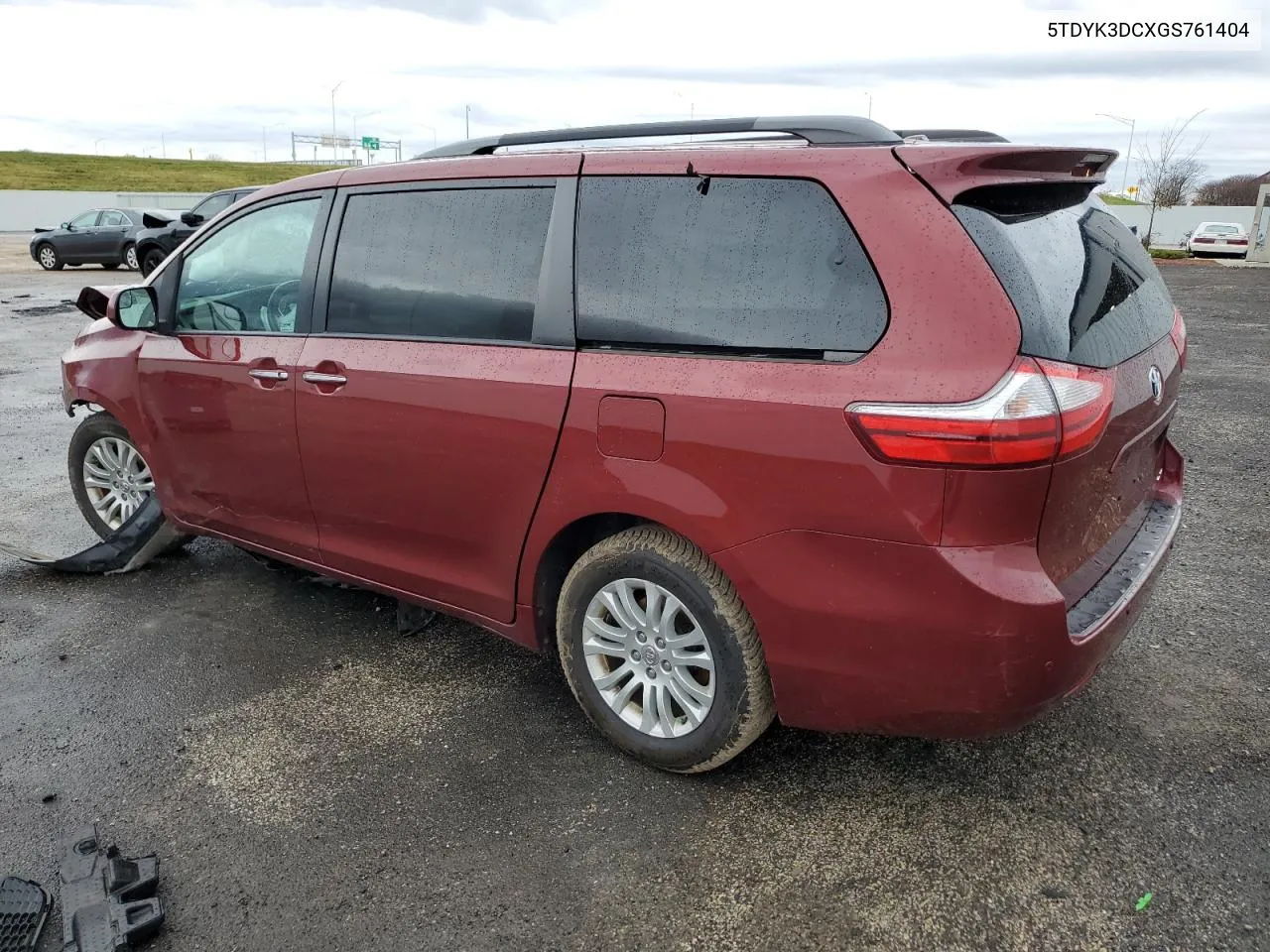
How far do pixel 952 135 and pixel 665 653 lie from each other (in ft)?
5.83

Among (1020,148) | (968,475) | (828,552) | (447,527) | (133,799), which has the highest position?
(1020,148)

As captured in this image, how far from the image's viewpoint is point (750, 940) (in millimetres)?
2346

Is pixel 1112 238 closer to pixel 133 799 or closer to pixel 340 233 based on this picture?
pixel 340 233

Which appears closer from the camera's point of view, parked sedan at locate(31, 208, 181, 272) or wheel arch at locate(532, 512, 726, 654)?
wheel arch at locate(532, 512, 726, 654)

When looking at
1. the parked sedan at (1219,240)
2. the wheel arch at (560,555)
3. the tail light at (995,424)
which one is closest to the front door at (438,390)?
the wheel arch at (560,555)

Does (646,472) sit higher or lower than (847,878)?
higher

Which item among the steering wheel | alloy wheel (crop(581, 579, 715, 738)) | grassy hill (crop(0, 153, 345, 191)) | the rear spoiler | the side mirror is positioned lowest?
grassy hill (crop(0, 153, 345, 191))

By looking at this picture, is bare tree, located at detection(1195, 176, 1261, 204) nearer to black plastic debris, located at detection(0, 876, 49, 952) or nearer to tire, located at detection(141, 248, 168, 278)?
tire, located at detection(141, 248, 168, 278)

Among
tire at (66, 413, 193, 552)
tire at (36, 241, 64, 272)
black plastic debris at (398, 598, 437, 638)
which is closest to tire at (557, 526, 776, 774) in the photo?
black plastic debris at (398, 598, 437, 638)

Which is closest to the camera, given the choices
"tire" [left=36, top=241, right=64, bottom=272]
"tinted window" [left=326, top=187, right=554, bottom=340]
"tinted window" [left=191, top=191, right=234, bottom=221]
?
"tinted window" [left=326, top=187, right=554, bottom=340]

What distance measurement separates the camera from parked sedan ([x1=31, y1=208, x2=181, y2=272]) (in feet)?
74.6

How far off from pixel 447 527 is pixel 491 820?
3.23 ft

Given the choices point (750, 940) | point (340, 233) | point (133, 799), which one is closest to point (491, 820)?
point (750, 940)

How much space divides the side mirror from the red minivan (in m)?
0.87
